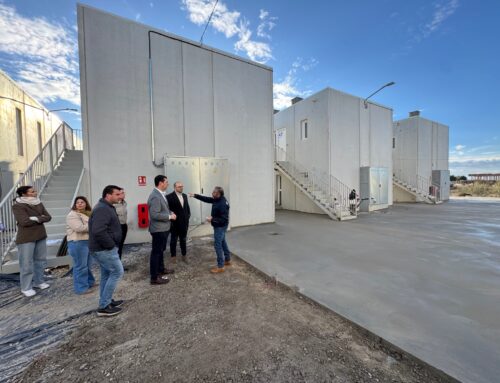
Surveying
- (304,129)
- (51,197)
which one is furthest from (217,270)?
(304,129)

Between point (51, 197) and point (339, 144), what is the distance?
11571 mm

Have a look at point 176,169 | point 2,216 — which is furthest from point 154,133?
point 2,216

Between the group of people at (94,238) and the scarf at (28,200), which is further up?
the scarf at (28,200)

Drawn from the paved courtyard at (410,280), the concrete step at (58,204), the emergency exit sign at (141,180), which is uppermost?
the emergency exit sign at (141,180)

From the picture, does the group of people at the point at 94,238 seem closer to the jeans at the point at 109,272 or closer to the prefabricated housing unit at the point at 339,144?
the jeans at the point at 109,272

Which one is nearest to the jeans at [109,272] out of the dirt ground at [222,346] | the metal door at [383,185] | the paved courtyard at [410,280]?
the dirt ground at [222,346]

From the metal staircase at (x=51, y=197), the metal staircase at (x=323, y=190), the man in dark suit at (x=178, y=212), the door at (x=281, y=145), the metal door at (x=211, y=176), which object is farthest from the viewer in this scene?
the door at (x=281, y=145)

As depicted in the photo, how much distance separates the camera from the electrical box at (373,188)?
11898 millimetres

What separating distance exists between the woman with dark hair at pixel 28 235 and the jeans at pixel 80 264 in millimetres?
667

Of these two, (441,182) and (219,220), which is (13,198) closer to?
(219,220)

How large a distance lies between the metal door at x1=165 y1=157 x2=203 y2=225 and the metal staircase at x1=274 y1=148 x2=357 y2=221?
5.99 metres

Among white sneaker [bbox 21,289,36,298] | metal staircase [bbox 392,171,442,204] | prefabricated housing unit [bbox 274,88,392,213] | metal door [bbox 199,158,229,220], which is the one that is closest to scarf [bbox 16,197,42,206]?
white sneaker [bbox 21,289,36,298]

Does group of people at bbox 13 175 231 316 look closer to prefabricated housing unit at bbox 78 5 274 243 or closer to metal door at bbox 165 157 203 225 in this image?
prefabricated housing unit at bbox 78 5 274 243

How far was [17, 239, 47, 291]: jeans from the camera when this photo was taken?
345cm
